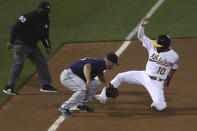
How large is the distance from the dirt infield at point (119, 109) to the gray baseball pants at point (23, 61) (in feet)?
1.24

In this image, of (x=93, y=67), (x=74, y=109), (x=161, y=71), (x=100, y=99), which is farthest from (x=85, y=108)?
(x=161, y=71)

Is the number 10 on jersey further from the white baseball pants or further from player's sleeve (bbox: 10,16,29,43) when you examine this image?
player's sleeve (bbox: 10,16,29,43)

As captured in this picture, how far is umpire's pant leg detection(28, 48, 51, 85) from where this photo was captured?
38.5 ft

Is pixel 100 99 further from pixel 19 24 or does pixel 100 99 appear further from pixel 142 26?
pixel 19 24

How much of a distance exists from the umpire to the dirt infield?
0.36 meters

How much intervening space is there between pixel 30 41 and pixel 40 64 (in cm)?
62

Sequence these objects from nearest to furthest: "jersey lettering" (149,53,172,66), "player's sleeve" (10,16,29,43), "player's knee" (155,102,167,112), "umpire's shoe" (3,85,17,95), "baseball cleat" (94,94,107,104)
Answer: "player's knee" (155,102,167,112) → "jersey lettering" (149,53,172,66) → "baseball cleat" (94,94,107,104) → "player's sleeve" (10,16,29,43) → "umpire's shoe" (3,85,17,95)

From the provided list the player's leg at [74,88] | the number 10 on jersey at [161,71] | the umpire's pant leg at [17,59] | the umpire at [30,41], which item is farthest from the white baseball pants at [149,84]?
the umpire's pant leg at [17,59]

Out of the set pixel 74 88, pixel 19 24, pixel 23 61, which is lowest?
pixel 74 88

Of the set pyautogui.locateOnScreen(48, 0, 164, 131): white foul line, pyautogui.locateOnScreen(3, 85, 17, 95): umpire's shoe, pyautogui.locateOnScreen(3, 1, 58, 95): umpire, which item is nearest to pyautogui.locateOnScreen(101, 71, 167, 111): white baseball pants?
pyautogui.locateOnScreen(48, 0, 164, 131): white foul line

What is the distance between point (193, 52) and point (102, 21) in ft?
12.5

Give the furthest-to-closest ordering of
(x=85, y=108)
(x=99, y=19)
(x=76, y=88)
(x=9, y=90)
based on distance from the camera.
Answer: (x=99, y=19) → (x=9, y=90) → (x=85, y=108) → (x=76, y=88)

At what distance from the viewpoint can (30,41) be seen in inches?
454

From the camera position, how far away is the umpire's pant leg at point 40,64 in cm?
1175
